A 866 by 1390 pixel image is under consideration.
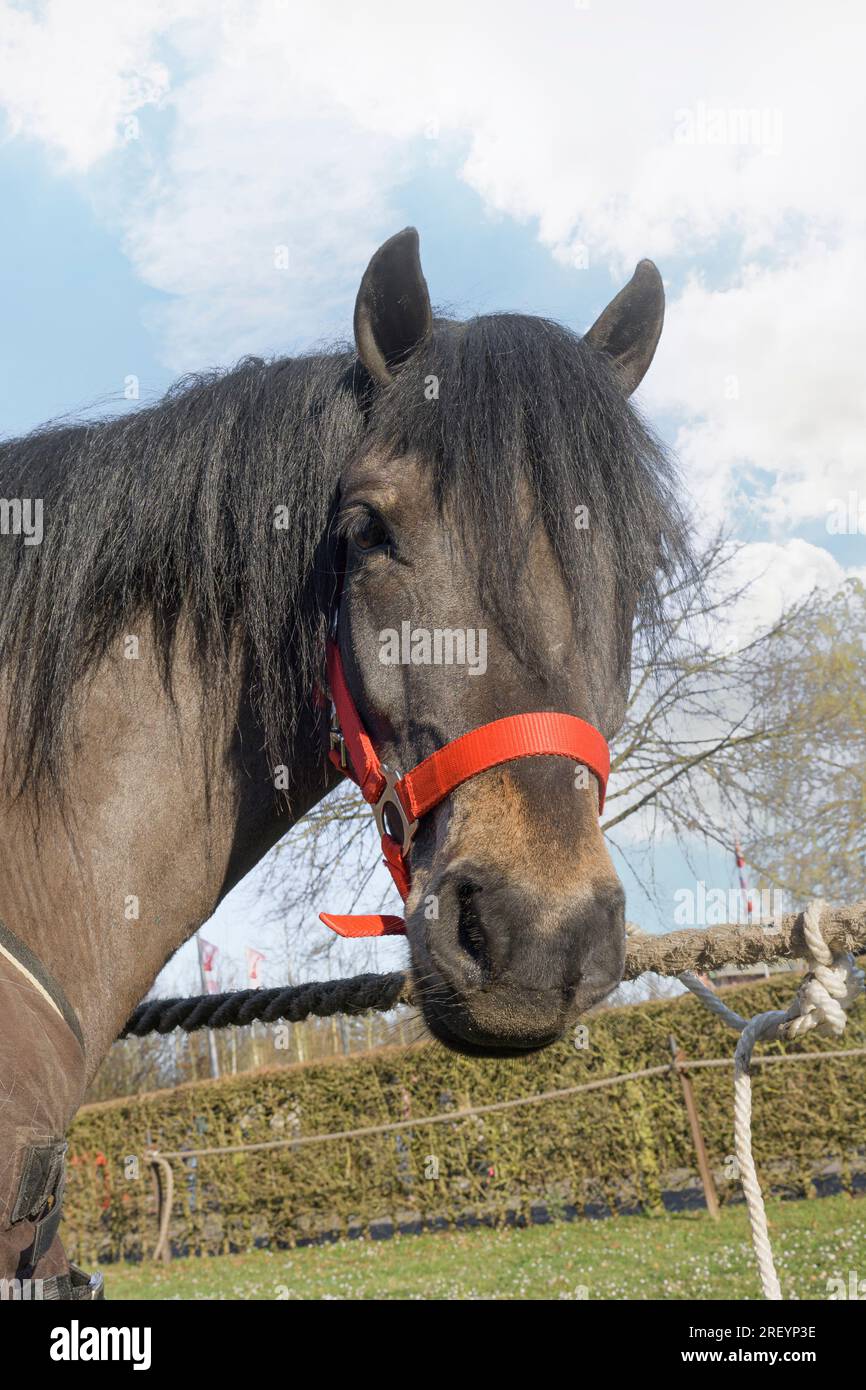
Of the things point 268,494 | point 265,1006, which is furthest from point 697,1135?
point 268,494

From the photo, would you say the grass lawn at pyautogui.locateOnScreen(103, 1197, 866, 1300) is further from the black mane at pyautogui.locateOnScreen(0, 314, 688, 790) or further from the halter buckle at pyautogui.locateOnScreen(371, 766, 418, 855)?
the black mane at pyautogui.locateOnScreen(0, 314, 688, 790)

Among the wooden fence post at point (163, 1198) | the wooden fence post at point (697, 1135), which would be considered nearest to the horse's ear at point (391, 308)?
the wooden fence post at point (697, 1135)

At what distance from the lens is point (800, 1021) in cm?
236

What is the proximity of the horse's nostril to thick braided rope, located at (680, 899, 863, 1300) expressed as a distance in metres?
0.79

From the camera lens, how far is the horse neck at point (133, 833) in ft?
7.39

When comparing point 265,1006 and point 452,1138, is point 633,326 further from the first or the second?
point 452,1138

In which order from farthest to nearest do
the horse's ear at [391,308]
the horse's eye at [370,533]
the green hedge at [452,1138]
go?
the green hedge at [452,1138]
the horse's ear at [391,308]
the horse's eye at [370,533]

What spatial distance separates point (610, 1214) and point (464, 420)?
13751 millimetres

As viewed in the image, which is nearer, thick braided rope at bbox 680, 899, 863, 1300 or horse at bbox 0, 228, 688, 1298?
horse at bbox 0, 228, 688, 1298

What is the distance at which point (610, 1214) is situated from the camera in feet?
43.6

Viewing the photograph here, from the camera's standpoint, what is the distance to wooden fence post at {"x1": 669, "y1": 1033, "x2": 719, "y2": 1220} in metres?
12.2

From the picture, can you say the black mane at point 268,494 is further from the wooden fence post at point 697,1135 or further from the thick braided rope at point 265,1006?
the wooden fence post at point 697,1135

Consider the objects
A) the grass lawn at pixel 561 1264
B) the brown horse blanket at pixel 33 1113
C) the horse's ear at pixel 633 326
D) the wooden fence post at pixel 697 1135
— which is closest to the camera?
the brown horse blanket at pixel 33 1113

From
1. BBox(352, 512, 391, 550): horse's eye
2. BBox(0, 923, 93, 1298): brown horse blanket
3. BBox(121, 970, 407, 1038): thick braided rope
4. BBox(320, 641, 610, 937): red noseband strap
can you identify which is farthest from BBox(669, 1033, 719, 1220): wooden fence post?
BBox(352, 512, 391, 550): horse's eye
